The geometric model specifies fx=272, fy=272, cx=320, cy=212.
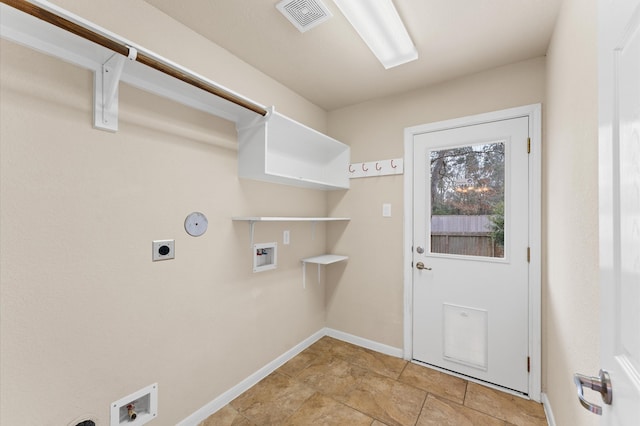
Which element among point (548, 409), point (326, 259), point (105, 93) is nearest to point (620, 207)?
point (105, 93)

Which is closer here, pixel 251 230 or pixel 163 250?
pixel 163 250

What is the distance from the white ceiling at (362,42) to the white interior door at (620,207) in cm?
118

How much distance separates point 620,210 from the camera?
0.55 metres

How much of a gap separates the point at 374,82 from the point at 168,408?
276 cm

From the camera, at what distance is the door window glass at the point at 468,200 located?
214 cm

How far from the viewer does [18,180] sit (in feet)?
3.66

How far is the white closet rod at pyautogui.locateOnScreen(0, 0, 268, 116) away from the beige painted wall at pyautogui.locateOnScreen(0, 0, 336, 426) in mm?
299

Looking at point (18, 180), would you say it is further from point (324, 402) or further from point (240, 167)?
point (324, 402)

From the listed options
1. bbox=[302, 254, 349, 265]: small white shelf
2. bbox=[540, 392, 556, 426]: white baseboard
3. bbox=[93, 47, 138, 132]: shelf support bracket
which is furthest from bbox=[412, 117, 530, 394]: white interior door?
bbox=[93, 47, 138, 132]: shelf support bracket

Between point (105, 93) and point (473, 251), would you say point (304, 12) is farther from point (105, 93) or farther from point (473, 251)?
point (473, 251)

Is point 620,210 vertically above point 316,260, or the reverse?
point 620,210

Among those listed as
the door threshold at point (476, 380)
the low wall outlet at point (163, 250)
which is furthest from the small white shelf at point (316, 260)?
the low wall outlet at point (163, 250)

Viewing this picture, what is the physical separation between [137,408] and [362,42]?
8.55ft

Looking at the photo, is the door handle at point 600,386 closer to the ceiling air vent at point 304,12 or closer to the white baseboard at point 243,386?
the ceiling air vent at point 304,12
